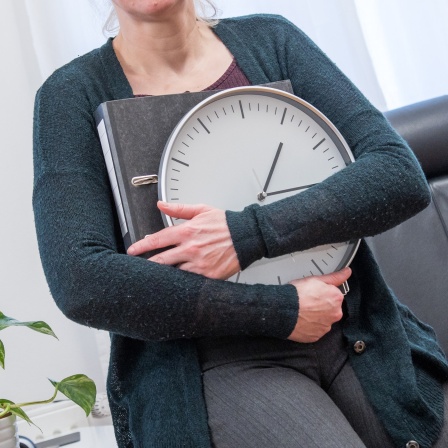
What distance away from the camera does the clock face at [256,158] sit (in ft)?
3.52

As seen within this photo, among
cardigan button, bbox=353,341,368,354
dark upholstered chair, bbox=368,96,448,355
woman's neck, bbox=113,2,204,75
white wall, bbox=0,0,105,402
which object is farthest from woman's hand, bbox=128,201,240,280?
white wall, bbox=0,0,105,402

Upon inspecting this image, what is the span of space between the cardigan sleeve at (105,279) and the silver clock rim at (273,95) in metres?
0.09

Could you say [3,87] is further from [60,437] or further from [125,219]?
[125,219]

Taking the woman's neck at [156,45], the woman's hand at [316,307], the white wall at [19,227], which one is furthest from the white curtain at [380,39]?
the woman's hand at [316,307]

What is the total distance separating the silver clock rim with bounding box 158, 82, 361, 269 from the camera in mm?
1049

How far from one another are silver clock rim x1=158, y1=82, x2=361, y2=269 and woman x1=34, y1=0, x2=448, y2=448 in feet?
0.10

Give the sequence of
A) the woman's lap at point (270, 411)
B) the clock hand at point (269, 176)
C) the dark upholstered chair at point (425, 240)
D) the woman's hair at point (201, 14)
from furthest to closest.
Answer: the dark upholstered chair at point (425, 240)
the woman's hair at point (201, 14)
the clock hand at point (269, 176)
the woman's lap at point (270, 411)

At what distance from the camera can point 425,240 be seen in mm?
1677

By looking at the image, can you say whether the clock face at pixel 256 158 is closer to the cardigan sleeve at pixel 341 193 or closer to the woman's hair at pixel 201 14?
the cardigan sleeve at pixel 341 193

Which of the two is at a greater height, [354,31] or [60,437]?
[354,31]

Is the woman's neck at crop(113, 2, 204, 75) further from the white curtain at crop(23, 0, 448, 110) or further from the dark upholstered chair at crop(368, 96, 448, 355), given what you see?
the white curtain at crop(23, 0, 448, 110)

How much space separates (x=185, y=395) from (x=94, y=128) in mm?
405

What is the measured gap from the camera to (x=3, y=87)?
6.49 feet

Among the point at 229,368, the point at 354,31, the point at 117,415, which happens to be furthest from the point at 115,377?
the point at 354,31
